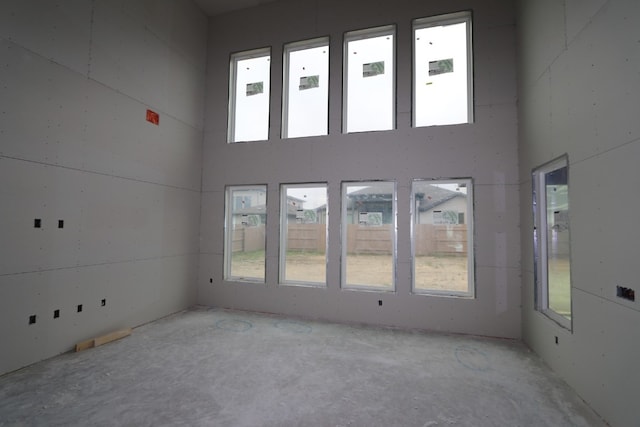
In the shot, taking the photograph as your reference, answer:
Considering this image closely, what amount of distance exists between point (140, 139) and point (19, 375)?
292 cm

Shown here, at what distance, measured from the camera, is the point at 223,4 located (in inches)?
209

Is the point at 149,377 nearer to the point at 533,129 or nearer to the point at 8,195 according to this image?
the point at 8,195

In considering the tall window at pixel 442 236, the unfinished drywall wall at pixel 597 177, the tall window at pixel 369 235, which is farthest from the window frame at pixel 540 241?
the tall window at pixel 369 235

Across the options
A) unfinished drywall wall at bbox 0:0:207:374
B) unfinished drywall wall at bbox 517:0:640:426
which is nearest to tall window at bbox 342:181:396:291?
unfinished drywall wall at bbox 517:0:640:426

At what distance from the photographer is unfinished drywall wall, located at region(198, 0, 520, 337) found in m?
4.11

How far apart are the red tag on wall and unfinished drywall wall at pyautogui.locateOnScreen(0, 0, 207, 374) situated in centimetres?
8

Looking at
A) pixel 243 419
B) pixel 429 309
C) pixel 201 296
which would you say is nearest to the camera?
pixel 243 419

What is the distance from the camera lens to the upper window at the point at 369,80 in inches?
184

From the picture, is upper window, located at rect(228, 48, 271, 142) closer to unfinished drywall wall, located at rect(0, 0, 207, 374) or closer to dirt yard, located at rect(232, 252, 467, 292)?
unfinished drywall wall, located at rect(0, 0, 207, 374)

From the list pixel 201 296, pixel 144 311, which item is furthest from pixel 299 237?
pixel 144 311

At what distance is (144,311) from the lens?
4.39 meters

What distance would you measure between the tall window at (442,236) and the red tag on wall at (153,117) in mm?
3853

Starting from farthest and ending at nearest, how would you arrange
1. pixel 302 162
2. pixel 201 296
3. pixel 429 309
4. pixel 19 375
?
pixel 201 296 < pixel 302 162 < pixel 429 309 < pixel 19 375

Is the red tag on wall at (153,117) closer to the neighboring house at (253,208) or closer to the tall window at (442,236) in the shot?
the neighboring house at (253,208)
